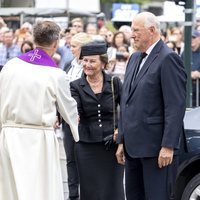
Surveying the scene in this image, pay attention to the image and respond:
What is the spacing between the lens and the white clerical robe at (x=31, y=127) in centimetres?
665

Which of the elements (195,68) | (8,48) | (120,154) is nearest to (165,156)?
(120,154)

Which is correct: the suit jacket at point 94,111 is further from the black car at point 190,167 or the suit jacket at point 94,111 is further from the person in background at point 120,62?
the person in background at point 120,62

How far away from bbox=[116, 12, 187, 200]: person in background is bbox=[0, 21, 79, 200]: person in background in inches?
20.8

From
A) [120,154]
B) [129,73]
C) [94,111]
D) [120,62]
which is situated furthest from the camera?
[120,62]

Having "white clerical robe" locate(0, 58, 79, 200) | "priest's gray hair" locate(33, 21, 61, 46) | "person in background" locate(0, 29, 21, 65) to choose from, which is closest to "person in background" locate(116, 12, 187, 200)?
"white clerical robe" locate(0, 58, 79, 200)

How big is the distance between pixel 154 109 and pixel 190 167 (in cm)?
131

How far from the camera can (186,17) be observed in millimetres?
13070

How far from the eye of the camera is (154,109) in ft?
22.2

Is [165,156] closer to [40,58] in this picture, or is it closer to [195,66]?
[40,58]

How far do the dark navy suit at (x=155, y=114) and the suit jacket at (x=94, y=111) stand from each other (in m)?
0.71

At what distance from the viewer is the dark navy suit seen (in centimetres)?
670

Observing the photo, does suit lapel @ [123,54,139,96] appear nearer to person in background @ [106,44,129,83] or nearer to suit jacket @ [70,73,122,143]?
suit jacket @ [70,73,122,143]

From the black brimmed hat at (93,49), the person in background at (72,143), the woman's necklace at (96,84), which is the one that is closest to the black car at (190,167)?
the woman's necklace at (96,84)

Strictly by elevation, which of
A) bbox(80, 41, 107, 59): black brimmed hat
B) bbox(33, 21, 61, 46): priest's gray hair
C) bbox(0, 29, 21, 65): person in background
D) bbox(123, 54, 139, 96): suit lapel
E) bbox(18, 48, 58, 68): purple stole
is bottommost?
bbox(0, 29, 21, 65): person in background
